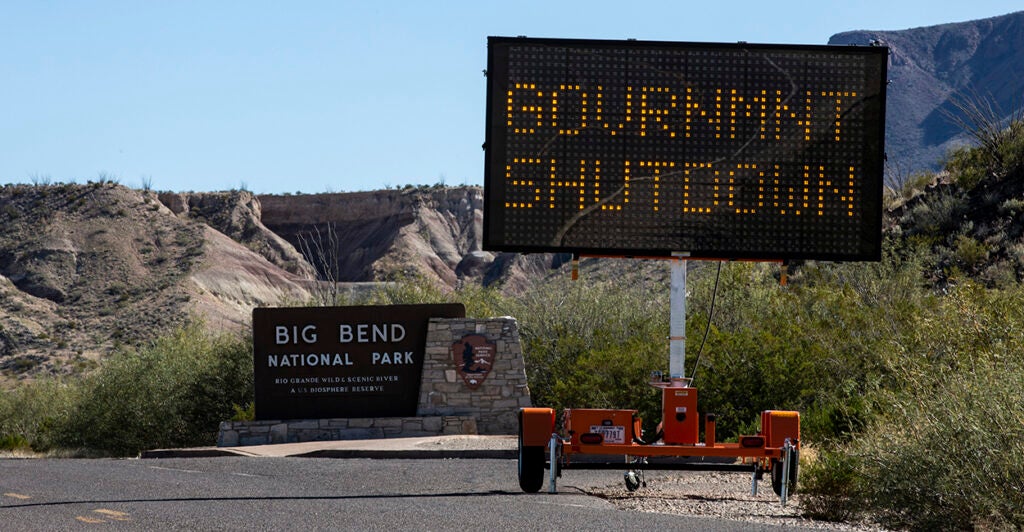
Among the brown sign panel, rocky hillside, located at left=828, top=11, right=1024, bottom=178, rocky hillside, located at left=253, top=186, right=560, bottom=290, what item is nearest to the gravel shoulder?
the brown sign panel

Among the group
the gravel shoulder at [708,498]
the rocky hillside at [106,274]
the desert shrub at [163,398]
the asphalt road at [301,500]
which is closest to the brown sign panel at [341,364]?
the asphalt road at [301,500]

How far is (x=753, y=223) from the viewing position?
42.0ft

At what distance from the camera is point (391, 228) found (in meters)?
102

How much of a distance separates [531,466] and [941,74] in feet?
428

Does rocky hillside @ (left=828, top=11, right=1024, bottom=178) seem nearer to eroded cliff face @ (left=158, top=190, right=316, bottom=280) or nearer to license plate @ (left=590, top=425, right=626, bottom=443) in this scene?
eroded cliff face @ (left=158, top=190, right=316, bottom=280)

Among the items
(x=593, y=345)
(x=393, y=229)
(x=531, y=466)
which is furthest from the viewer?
(x=393, y=229)

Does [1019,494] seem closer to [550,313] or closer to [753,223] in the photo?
[753,223]

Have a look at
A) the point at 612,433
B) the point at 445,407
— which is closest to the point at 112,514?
the point at 612,433

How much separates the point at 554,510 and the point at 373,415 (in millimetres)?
14896

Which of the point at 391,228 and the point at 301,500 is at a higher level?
the point at 391,228

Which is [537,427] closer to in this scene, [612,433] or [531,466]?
[531,466]

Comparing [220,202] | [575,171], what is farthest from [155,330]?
[575,171]

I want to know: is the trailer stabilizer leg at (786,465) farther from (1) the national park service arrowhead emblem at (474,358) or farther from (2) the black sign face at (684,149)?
(1) the national park service arrowhead emblem at (474,358)

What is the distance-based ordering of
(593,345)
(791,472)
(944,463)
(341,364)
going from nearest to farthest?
(944,463), (791,472), (341,364), (593,345)
